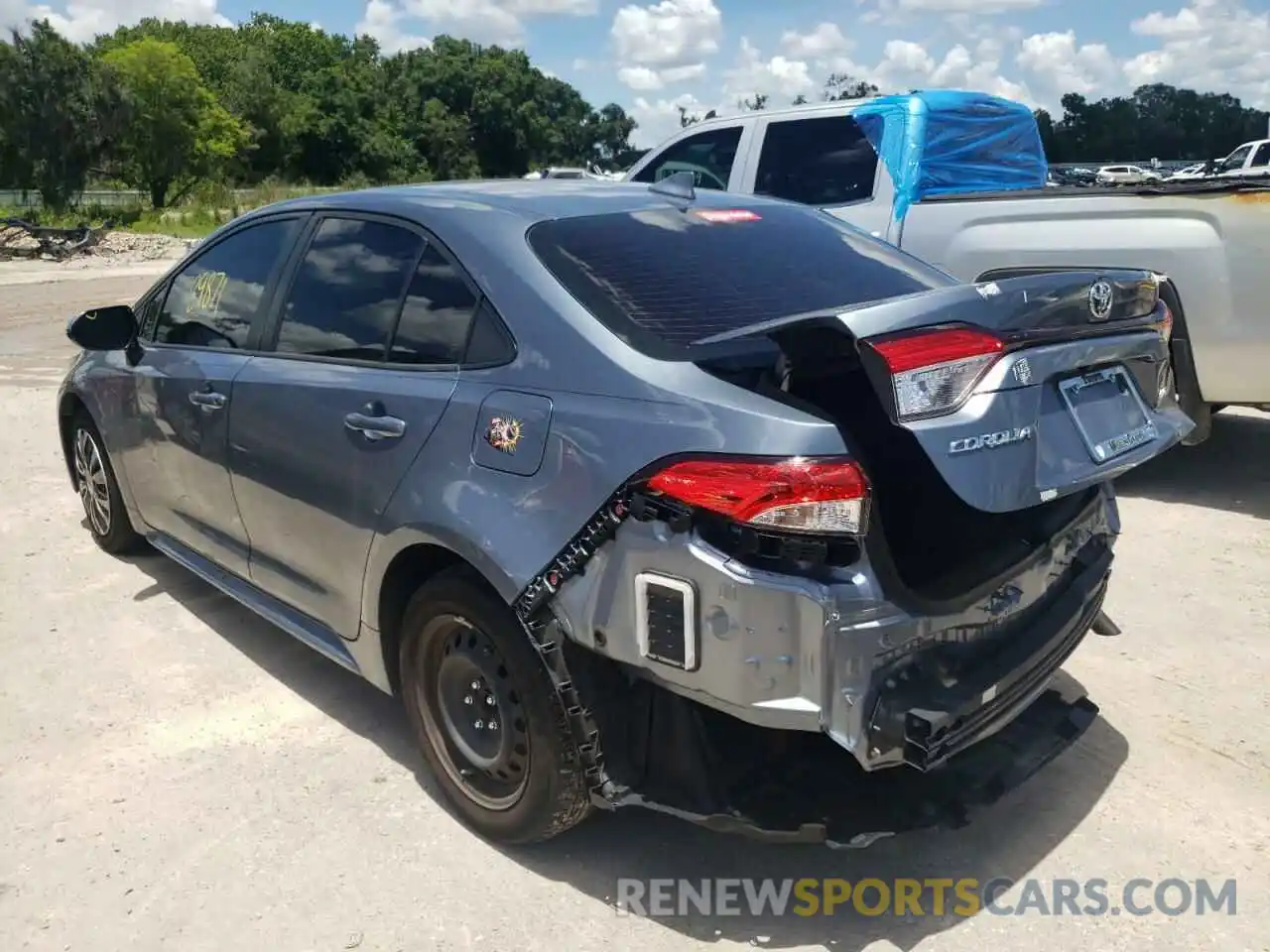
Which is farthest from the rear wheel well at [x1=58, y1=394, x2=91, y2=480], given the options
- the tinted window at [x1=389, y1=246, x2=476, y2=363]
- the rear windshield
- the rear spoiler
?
the rear spoiler

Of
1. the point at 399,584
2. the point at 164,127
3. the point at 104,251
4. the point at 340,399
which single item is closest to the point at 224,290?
the point at 340,399

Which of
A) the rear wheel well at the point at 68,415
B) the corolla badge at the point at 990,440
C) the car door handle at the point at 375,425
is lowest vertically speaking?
the rear wheel well at the point at 68,415

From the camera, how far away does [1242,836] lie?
295cm

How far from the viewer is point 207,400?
3.91m

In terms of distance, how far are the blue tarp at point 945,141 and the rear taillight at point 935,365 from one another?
15.3 feet

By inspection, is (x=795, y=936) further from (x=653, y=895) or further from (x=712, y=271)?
(x=712, y=271)

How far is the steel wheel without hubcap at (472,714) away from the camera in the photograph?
9.14ft

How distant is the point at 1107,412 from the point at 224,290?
10.2 ft

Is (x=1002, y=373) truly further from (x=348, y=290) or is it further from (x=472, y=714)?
(x=348, y=290)

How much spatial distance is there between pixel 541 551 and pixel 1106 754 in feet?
6.61

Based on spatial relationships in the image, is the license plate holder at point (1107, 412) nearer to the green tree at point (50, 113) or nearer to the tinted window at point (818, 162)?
the tinted window at point (818, 162)

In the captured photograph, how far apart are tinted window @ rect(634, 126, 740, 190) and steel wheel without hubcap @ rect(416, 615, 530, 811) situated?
5237 millimetres

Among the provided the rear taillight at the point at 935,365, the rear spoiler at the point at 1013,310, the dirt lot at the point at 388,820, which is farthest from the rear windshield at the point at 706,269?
the dirt lot at the point at 388,820

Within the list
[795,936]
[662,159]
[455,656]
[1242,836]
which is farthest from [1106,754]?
[662,159]
